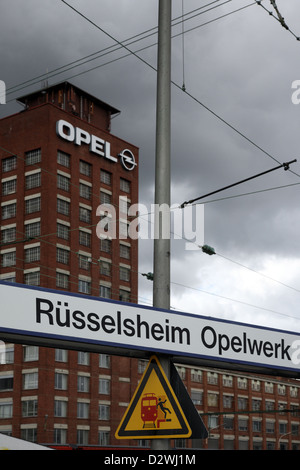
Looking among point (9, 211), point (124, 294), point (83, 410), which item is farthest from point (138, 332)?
point (124, 294)

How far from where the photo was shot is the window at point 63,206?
3253 inches

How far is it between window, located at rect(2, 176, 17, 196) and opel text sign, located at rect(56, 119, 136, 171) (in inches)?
305

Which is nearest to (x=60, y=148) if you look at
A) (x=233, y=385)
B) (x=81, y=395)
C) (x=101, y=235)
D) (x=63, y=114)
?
(x=63, y=114)

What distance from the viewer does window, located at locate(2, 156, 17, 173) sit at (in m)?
84.8

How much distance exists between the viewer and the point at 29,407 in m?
74.0

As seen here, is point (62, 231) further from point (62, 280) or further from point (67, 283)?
point (67, 283)

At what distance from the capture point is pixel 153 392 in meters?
7.86

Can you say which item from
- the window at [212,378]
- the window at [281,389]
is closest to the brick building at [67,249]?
the window at [212,378]

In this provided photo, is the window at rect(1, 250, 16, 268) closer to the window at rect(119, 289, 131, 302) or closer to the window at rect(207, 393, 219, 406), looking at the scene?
the window at rect(119, 289, 131, 302)

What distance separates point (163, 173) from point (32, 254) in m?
71.9

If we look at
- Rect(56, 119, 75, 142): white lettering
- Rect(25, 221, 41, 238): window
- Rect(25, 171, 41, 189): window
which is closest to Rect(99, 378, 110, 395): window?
Rect(25, 221, 41, 238): window

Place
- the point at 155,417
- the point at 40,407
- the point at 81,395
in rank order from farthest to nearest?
the point at 81,395 → the point at 40,407 → the point at 155,417
